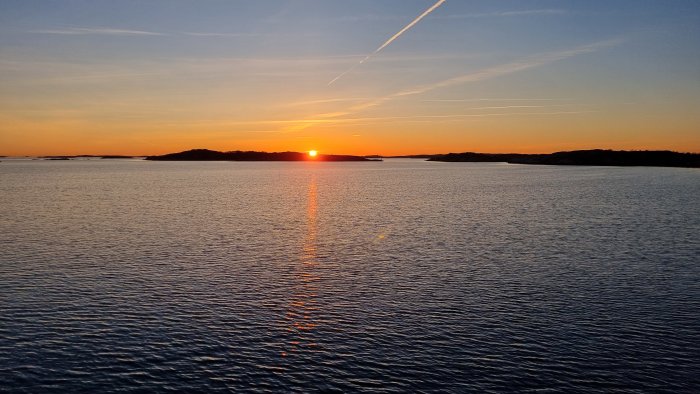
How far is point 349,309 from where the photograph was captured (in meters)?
37.2

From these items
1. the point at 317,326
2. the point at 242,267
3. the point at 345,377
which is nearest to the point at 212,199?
the point at 242,267

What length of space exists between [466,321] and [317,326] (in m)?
9.30

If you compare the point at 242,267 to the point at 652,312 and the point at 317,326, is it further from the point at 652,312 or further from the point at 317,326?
the point at 652,312

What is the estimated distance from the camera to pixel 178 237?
221 ft

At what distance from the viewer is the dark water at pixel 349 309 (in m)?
26.6

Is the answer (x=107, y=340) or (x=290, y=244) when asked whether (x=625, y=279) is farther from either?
(x=107, y=340)

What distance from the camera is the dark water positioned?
87.4ft

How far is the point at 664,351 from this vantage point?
29547 mm

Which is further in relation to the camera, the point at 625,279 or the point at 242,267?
the point at 242,267

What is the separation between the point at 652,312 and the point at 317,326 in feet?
71.9

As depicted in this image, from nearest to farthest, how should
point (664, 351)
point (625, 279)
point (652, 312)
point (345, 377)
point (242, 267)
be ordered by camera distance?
point (345, 377) → point (664, 351) → point (652, 312) → point (625, 279) → point (242, 267)

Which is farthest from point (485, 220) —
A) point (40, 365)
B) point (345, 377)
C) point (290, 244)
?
point (40, 365)

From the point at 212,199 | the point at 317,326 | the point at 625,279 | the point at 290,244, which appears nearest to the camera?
the point at 317,326

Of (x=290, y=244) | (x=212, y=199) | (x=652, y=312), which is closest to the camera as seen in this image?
(x=652, y=312)
